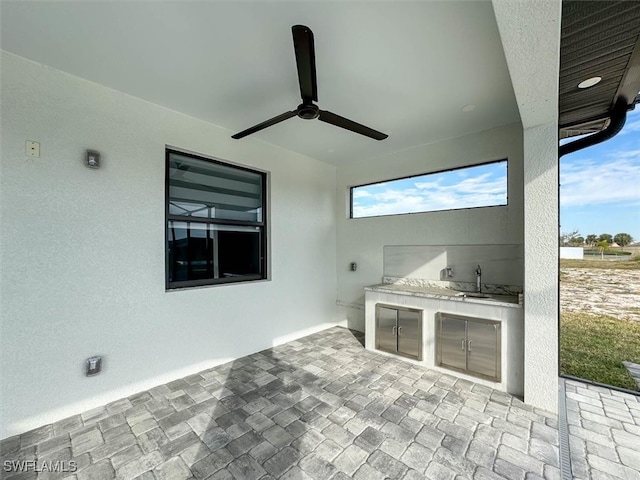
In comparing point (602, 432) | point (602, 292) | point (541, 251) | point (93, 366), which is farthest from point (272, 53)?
point (602, 292)

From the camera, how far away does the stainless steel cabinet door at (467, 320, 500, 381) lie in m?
2.60

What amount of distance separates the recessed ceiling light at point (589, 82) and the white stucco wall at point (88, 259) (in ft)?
10.8

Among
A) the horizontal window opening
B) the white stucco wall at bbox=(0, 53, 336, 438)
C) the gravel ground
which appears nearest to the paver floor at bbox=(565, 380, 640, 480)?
the gravel ground

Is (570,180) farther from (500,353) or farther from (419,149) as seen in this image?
(500,353)

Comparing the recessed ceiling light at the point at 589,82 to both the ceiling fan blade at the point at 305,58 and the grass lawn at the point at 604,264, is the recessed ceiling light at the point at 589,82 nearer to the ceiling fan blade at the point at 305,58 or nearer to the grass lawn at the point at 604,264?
the grass lawn at the point at 604,264

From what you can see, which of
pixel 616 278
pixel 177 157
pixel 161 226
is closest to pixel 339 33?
pixel 177 157

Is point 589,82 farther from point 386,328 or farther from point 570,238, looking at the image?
point 386,328

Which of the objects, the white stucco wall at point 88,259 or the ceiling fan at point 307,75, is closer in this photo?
the ceiling fan at point 307,75

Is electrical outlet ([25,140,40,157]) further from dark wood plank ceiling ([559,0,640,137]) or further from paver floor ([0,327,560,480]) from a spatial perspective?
dark wood plank ceiling ([559,0,640,137])

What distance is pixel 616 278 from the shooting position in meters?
2.86

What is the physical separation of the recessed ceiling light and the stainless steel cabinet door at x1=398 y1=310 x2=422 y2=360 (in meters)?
2.45

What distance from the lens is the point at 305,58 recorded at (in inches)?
62.2

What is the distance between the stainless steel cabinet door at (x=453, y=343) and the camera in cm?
279

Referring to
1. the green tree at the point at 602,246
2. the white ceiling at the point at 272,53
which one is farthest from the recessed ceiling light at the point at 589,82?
the green tree at the point at 602,246
